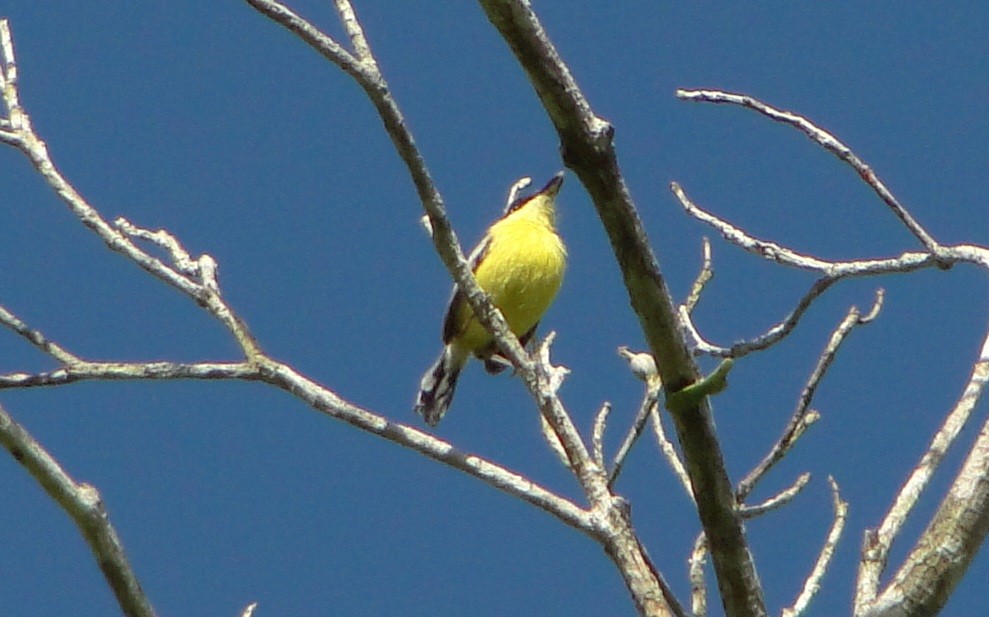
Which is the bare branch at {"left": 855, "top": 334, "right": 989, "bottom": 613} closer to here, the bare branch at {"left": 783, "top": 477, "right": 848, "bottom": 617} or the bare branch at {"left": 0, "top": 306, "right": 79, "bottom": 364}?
the bare branch at {"left": 783, "top": 477, "right": 848, "bottom": 617}

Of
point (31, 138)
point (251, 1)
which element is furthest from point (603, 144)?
point (31, 138)

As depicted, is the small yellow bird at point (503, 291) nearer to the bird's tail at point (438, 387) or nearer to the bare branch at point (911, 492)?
the bird's tail at point (438, 387)

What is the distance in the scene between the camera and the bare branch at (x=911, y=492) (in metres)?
3.02

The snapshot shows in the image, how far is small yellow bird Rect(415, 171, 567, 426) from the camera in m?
8.27

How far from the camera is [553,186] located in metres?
9.20

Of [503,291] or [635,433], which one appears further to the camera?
[503,291]

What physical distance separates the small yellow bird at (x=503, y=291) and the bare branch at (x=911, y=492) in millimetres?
4995

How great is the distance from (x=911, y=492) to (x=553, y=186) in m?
6.21

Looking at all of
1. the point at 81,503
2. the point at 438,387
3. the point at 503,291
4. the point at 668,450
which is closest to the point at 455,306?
the point at 503,291

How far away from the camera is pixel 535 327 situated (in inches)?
340

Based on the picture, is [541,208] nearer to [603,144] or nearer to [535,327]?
[535,327]

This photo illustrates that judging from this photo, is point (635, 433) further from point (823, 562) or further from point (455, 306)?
point (455, 306)

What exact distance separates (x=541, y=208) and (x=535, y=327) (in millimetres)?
840

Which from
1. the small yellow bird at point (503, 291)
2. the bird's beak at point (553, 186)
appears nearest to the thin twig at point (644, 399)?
the small yellow bird at point (503, 291)
